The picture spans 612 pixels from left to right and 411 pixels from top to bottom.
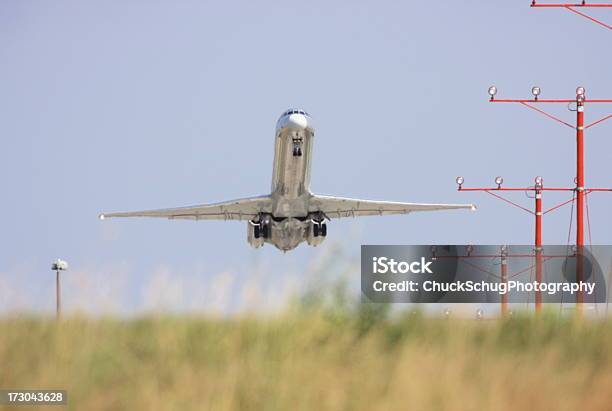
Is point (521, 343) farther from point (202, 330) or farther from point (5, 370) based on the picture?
point (5, 370)

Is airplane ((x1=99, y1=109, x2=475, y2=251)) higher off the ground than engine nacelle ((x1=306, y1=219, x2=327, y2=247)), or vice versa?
airplane ((x1=99, y1=109, x2=475, y2=251))

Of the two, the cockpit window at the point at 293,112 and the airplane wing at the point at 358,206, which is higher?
the cockpit window at the point at 293,112

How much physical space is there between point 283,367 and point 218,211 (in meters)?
36.7

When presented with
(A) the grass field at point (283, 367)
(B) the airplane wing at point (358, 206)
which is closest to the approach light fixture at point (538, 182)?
(B) the airplane wing at point (358, 206)

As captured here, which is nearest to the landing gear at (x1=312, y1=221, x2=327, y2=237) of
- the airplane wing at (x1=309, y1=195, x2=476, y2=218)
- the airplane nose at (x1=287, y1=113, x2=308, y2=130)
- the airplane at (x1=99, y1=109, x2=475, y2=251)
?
the airplane at (x1=99, y1=109, x2=475, y2=251)

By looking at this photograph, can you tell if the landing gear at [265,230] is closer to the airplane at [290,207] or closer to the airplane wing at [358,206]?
the airplane at [290,207]

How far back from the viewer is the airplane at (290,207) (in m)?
40.1

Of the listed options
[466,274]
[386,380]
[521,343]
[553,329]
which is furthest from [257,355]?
[466,274]

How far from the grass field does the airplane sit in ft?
89.7

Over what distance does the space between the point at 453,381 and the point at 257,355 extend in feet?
7.47

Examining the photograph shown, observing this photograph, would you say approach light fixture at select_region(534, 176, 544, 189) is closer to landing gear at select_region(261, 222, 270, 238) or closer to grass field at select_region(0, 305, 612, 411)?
landing gear at select_region(261, 222, 270, 238)

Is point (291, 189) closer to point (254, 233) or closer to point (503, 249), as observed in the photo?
point (254, 233)

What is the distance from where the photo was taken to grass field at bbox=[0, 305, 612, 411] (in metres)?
10.6

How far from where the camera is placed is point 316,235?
45.4 metres
